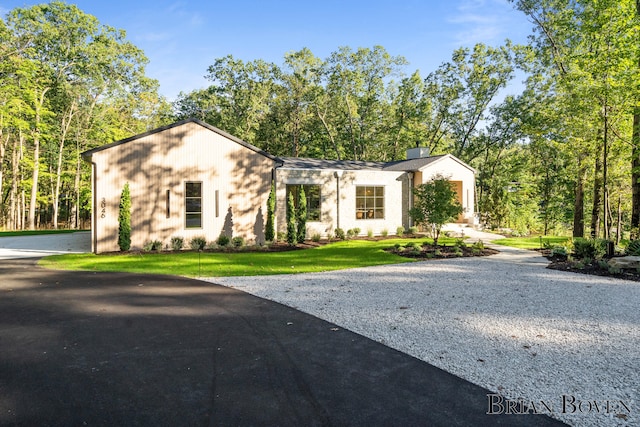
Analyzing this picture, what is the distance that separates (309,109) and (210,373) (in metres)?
31.2

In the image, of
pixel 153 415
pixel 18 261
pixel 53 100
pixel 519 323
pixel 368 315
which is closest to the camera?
pixel 153 415

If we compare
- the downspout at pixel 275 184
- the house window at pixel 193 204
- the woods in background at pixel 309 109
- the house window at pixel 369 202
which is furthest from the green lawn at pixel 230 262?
the woods in background at pixel 309 109

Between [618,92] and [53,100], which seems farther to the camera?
[53,100]

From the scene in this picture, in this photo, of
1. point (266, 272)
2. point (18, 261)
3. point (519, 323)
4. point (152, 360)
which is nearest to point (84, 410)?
point (152, 360)

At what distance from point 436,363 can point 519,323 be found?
2006 millimetres

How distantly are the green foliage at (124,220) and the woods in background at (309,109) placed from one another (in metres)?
15.9

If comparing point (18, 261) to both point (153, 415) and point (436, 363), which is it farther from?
point (436, 363)

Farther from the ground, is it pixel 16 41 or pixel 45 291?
pixel 16 41

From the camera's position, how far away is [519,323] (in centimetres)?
511

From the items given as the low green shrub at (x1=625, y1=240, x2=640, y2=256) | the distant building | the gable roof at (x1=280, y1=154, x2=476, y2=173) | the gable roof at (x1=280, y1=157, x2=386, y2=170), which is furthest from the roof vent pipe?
the low green shrub at (x1=625, y1=240, x2=640, y2=256)

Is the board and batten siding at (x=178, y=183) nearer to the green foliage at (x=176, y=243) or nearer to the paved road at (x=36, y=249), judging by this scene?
the green foliage at (x=176, y=243)

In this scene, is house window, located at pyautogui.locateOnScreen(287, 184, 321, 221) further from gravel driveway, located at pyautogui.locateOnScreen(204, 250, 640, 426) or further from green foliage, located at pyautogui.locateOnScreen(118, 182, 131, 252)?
gravel driveway, located at pyautogui.locateOnScreen(204, 250, 640, 426)

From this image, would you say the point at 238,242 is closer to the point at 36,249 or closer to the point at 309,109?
the point at 36,249

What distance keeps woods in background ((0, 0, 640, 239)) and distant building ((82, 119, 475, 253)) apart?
11.1m
